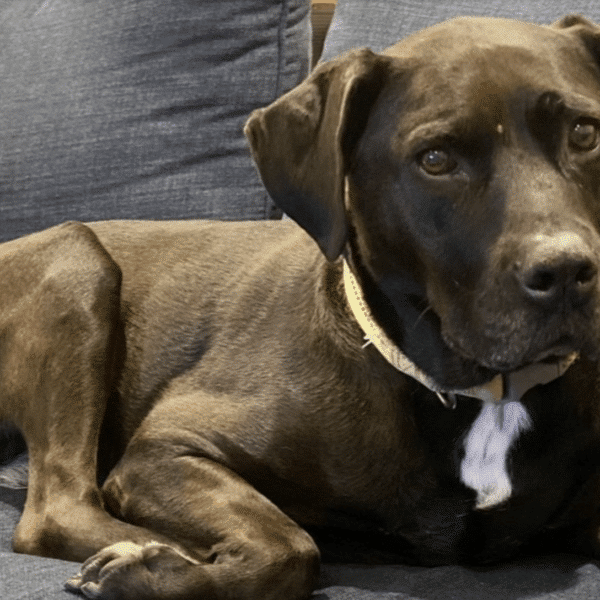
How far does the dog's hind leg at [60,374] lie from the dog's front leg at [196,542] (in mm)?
65

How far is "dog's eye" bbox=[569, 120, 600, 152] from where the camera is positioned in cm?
148

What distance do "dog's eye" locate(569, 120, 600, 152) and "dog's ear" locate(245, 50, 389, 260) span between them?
0.93 feet

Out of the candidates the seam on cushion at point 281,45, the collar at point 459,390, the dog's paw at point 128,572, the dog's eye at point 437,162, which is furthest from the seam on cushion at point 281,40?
the dog's paw at point 128,572

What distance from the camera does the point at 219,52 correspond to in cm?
258

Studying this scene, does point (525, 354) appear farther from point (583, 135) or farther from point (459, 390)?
point (583, 135)

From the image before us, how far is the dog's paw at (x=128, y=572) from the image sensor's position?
4.76 feet

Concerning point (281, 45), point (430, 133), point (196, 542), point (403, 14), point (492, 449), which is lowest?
point (196, 542)

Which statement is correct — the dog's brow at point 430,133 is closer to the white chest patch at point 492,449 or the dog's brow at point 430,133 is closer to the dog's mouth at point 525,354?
the dog's mouth at point 525,354

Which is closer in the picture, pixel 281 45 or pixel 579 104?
pixel 579 104

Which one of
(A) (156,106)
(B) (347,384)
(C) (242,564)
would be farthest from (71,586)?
(A) (156,106)

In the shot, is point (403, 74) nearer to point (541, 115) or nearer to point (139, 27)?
point (541, 115)

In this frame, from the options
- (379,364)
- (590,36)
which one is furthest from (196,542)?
(590,36)

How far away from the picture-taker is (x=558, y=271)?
4.36 feet

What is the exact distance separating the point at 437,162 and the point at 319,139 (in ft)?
0.60
